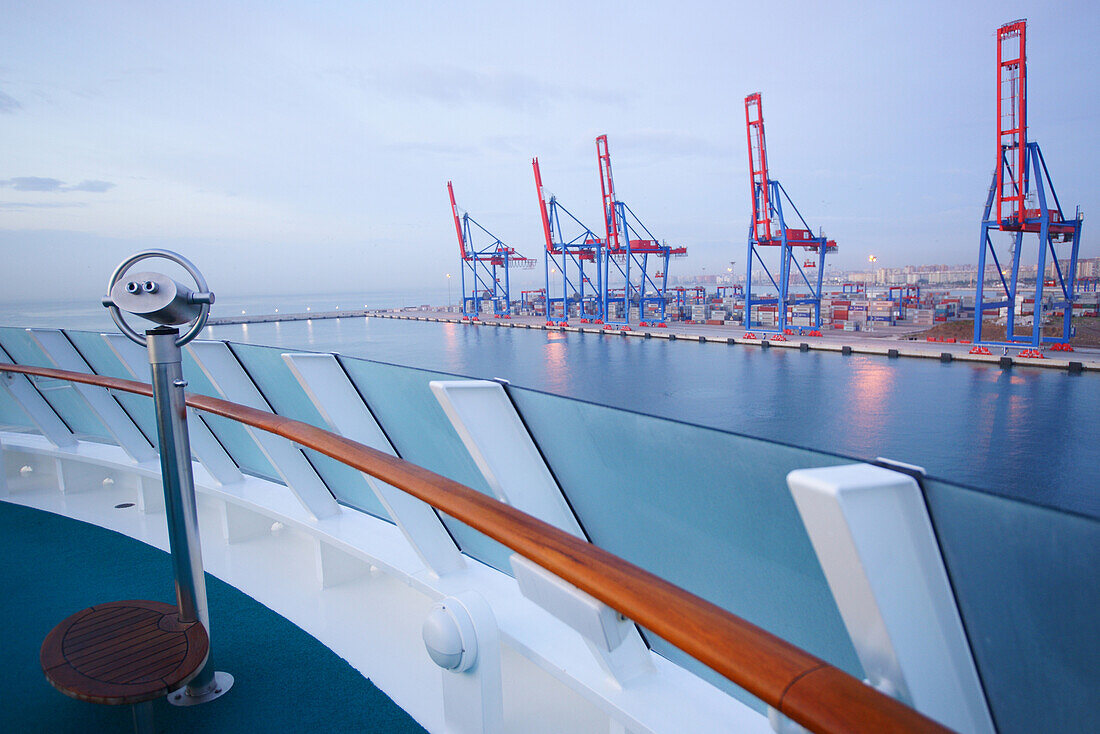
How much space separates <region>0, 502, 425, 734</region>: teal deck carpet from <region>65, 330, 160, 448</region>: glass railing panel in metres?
0.55

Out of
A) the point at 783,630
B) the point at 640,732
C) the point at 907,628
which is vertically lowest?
the point at 640,732

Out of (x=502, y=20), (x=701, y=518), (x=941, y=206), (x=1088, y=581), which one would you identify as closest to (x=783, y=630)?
(x=701, y=518)

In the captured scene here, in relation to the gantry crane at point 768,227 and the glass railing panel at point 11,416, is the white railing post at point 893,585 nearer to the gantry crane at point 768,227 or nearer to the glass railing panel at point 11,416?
the glass railing panel at point 11,416

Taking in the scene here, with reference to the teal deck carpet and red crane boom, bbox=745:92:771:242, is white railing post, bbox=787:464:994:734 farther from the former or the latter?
red crane boom, bbox=745:92:771:242

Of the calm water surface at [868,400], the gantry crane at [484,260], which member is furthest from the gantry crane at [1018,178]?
the gantry crane at [484,260]

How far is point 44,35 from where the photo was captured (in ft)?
40.8

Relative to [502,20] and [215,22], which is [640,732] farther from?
[502,20]

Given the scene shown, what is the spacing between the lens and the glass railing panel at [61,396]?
2914 mm

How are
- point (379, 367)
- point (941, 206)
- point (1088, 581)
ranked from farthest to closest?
point (941, 206), point (379, 367), point (1088, 581)

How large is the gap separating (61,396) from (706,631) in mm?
3690

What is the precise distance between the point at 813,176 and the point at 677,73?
78.4ft

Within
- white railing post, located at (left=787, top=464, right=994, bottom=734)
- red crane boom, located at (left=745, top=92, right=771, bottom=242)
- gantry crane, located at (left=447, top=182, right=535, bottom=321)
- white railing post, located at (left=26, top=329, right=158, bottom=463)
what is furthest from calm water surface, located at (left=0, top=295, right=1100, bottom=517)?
gantry crane, located at (left=447, top=182, right=535, bottom=321)

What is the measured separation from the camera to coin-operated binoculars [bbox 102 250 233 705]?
3.87 feet

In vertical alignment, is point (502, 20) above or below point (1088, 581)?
above
